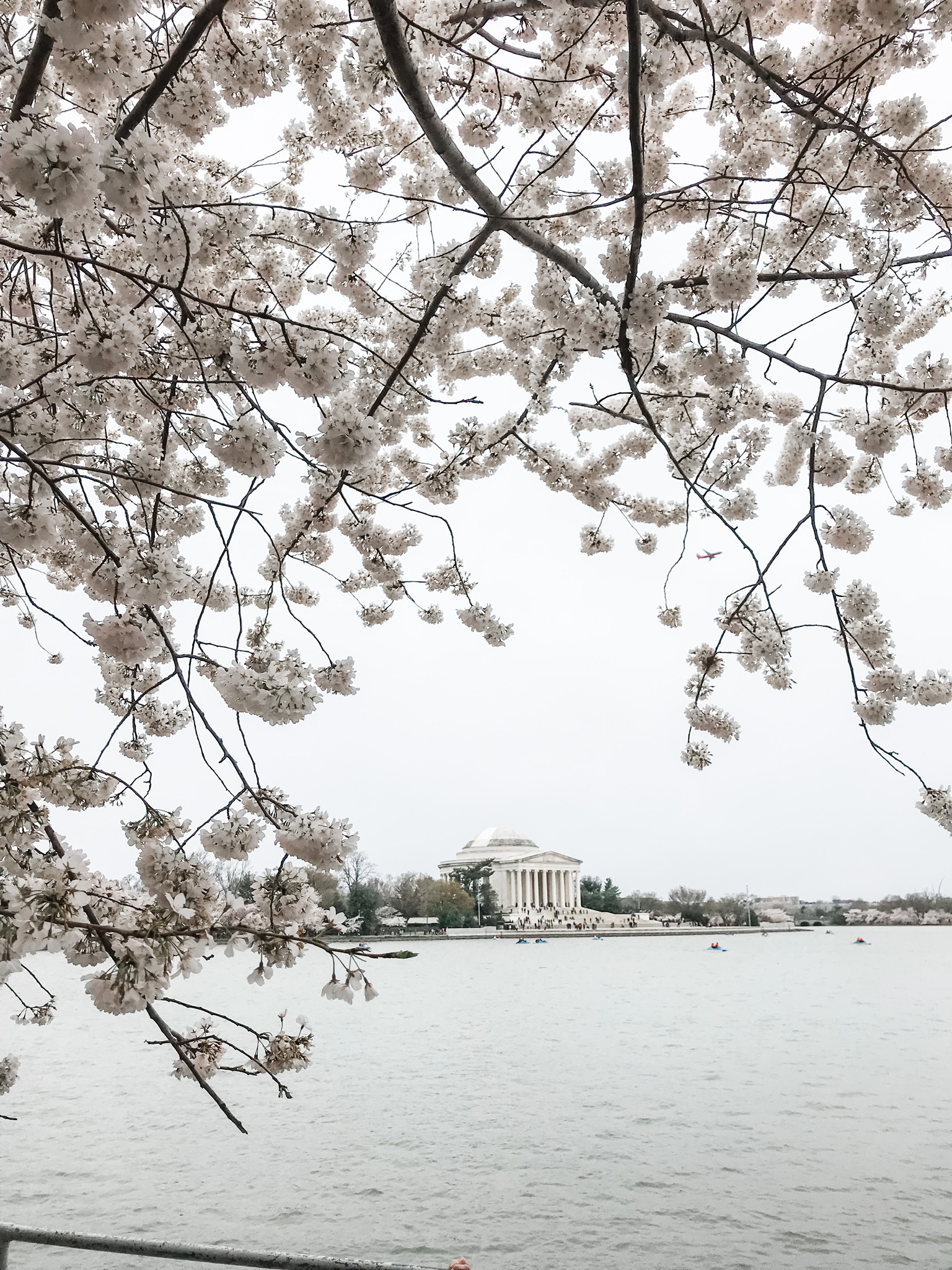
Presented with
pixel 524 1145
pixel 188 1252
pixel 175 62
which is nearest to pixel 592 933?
pixel 524 1145

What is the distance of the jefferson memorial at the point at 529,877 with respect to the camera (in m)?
89.3

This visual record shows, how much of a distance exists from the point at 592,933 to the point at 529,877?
34.0ft

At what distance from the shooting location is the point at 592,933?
82.4m

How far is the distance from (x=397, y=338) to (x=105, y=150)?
2.76 metres

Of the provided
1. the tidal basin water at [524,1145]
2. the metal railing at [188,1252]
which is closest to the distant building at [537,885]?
the tidal basin water at [524,1145]

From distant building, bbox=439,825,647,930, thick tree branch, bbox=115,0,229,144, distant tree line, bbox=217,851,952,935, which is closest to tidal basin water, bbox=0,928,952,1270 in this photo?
thick tree branch, bbox=115,0,229,144

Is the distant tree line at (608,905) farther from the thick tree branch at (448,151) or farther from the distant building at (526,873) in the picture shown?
the thick tree branch at (448,151)

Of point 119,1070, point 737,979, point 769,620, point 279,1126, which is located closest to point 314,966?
point 737,979

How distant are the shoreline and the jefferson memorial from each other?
4910 mm

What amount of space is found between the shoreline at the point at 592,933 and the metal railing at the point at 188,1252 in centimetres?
6217

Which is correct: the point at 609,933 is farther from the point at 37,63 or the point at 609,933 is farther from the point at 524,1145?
the point at 37,63

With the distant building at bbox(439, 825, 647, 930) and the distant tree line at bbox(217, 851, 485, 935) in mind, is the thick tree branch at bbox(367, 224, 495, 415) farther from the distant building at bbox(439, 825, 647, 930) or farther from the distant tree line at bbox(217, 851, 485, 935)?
the distant building at bbox(439, 825, 647, 930)

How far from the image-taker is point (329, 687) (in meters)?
3.56

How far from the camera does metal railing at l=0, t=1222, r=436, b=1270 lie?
217cm
